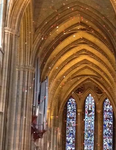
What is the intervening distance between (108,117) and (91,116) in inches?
58.4

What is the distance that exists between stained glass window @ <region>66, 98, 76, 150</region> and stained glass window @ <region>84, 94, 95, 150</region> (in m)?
1.06

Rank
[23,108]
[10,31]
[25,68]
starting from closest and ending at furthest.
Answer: [10,31] < [23,108] < [25,68]

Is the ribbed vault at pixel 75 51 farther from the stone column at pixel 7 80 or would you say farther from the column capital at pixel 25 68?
the stone column at pixel 7 80

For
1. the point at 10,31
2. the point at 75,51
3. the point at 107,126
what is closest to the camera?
the point at 10,31

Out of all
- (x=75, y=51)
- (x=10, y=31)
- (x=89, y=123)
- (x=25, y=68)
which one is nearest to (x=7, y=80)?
(x=10, y=31)

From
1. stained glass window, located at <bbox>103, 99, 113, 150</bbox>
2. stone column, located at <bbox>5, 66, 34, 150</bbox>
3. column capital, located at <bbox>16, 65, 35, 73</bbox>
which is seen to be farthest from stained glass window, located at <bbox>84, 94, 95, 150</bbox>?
column capital, located at <bbox>16, 65, 35, 73</bbox>

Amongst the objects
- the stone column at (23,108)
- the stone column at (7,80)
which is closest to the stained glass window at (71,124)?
the stone column at (23,108)

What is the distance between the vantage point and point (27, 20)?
23.1 m

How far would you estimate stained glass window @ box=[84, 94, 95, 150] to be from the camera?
37.7 m

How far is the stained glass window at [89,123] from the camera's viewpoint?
37.7m

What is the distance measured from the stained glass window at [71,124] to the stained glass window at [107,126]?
268 centimetres

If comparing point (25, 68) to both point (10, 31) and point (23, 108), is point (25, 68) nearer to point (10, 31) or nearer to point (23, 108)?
point (23, 108)

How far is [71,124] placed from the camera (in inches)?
1502

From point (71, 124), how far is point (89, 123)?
1.57m
